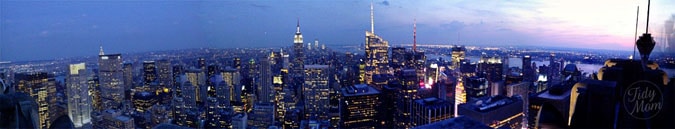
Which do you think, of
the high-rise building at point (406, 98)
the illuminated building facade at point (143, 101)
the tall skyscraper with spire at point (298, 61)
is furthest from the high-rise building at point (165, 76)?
the high-rise building at point (406, 98)

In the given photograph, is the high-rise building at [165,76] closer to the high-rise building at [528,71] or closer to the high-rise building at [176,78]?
the high-rise building at [176,78]

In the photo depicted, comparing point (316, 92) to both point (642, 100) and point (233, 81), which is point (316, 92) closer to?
point (233, 81)

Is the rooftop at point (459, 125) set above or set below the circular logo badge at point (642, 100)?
below

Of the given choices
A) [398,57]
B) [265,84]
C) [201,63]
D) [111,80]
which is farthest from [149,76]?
[398,57]

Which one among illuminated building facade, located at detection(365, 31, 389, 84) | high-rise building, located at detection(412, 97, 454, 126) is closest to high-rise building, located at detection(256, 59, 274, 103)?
illuminated building facade, located at detection(365, 31, 389, 84)

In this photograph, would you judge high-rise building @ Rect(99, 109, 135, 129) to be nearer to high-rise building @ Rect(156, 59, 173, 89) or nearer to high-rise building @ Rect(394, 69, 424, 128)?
high-rise building @ Rect(156, 59, 173, 89)

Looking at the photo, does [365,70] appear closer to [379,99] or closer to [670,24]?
[379,99]
